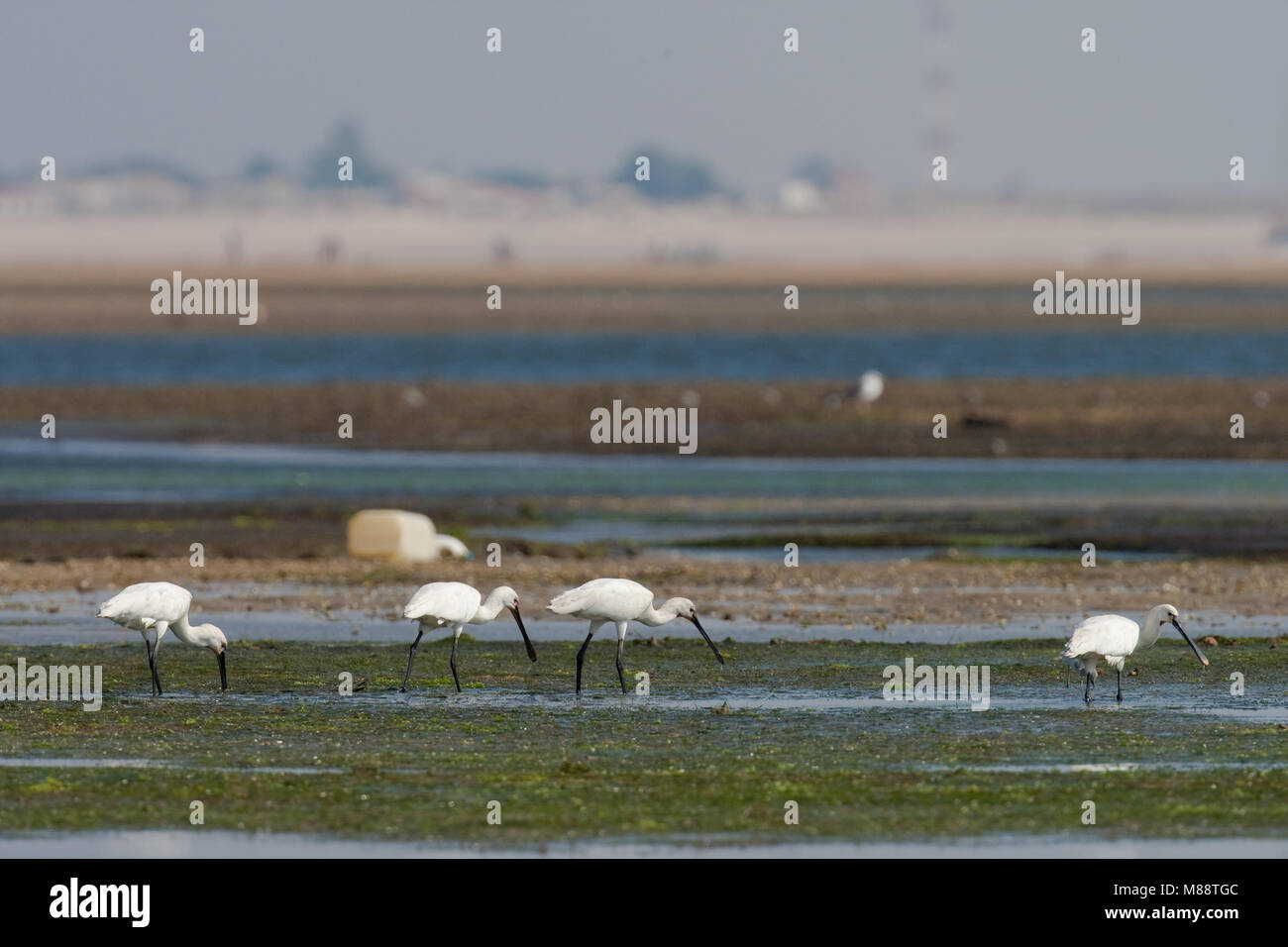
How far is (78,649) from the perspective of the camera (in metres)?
20.4

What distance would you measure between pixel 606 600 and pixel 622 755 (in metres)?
3.20

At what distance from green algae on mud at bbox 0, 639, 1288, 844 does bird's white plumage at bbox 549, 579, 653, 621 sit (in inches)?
25.3

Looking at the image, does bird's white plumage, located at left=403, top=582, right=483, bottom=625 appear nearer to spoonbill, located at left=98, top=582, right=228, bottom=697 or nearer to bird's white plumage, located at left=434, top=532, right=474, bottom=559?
spoonbill, located at left=98, top=582, right=228, bottom=697

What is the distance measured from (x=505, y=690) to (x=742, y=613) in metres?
5.44

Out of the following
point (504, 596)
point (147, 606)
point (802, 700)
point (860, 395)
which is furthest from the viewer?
point (860, 395)

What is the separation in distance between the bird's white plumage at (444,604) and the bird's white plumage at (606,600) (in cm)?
70

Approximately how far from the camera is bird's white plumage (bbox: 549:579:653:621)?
18.0m

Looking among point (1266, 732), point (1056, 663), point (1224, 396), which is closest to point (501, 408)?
point (1224, 396)

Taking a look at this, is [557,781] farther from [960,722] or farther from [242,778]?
[960,722]

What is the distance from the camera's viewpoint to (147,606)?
17.8 m

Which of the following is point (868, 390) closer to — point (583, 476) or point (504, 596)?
point (583, 476)

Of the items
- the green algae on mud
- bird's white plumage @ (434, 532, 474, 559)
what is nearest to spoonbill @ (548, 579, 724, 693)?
the green algae on mud

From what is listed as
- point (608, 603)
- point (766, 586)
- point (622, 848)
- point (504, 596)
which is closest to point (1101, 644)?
point (608, 603)

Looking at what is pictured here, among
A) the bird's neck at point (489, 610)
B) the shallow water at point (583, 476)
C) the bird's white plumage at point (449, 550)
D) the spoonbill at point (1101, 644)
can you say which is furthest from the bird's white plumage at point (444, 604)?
the shallow water at point (583, 476)
